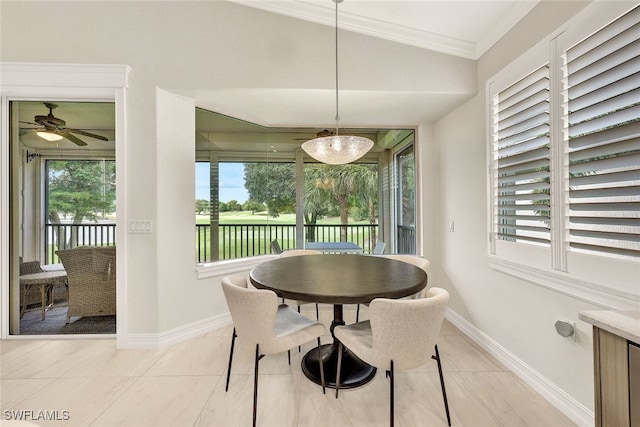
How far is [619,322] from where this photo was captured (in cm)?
91

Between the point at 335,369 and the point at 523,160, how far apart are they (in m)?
2.08

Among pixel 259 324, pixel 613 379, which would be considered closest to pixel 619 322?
pixel 613 379

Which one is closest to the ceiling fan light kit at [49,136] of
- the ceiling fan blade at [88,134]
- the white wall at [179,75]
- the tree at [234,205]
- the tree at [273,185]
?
the ceiling fan blade at [88,134]

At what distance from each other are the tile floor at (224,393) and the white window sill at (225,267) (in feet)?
2.39

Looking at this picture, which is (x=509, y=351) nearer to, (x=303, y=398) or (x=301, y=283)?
(x=303, y=398)

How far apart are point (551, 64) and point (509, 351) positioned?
2.08 m

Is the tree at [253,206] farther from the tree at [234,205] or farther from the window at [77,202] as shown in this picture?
the window at [77,202]

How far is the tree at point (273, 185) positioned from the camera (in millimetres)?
3424

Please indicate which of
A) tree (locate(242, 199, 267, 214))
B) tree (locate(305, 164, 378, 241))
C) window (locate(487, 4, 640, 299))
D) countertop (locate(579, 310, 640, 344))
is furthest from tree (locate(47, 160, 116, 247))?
window (locate(487, 4, 640, 299))

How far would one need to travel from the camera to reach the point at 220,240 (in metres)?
3.16

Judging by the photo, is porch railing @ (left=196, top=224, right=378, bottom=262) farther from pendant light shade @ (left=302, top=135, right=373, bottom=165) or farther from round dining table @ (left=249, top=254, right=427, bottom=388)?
pendant light shade @ (left=302, top=135, right=373, bottom=165)

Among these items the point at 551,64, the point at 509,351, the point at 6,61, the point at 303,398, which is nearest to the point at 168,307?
the point at 303,398

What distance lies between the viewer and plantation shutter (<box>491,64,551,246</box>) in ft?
5.96

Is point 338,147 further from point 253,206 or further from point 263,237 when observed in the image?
A: point 263,237
